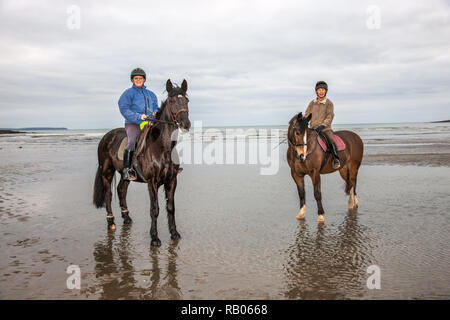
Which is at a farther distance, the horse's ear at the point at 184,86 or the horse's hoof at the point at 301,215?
the horse's hoof at the point at 301,215

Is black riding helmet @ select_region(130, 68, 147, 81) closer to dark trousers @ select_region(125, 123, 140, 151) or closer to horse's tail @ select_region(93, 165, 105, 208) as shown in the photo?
dark trousers @ select_region(125, 123, 140, 151)

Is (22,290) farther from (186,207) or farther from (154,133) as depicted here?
(186,207)

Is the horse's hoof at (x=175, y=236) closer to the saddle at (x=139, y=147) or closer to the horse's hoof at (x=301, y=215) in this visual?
the saddle at (x=139, y=147)

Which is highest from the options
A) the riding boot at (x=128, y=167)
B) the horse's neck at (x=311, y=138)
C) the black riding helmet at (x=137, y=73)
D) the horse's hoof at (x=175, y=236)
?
the black riding helmet at (x=137, y=73)

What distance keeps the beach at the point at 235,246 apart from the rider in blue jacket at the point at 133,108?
1475 millimetres

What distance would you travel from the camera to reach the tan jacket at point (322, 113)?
7.95 m

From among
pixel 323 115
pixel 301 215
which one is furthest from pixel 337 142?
pixel 301 215

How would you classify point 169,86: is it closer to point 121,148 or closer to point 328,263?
point 121,148

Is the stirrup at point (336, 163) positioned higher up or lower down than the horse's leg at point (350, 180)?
higher up

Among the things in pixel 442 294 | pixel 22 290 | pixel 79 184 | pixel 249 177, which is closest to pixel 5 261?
pixel 22 290

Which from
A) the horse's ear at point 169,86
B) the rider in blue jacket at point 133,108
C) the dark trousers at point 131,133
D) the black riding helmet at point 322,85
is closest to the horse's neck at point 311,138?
the black riding helmet at point 322,85
